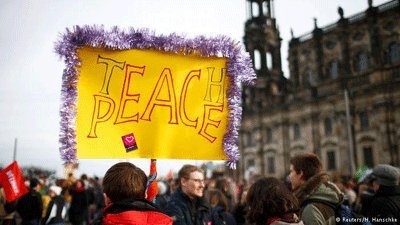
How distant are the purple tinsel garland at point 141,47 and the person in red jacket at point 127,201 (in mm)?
897

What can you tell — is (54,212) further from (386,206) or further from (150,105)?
(386,206)

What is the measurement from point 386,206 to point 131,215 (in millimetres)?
3110

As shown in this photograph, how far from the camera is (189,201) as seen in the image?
434 centimetres

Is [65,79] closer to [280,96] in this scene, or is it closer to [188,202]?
[188,202]

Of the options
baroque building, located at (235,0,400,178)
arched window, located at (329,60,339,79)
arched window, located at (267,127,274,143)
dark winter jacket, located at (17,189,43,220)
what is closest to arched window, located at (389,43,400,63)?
baroque building, located at (235,0,400,178)

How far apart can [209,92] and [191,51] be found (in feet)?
1.54

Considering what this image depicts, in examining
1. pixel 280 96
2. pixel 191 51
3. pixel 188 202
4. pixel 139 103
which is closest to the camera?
pixel 139 103

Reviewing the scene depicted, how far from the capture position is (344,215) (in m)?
3.31

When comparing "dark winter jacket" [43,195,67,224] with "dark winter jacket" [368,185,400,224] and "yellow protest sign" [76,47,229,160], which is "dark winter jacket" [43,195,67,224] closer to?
"yellow protest sign" [76,47,229,160]

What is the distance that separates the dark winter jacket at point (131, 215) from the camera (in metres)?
2.21

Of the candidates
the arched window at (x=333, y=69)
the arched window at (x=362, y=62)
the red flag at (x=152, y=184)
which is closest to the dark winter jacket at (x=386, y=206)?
the red flag at (x=152, y=184)

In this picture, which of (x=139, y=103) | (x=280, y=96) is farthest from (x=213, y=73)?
(x=280, y=96)

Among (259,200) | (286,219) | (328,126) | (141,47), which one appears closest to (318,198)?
(286,219)

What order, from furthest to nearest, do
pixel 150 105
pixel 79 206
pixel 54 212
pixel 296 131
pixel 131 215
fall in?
pixel 296 131 < pixel 79 206 < pixel 54 212 < pixel 150 105 < pixel 131 215
